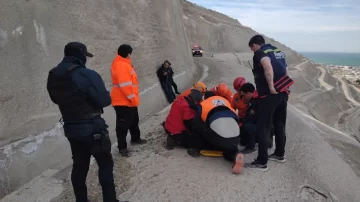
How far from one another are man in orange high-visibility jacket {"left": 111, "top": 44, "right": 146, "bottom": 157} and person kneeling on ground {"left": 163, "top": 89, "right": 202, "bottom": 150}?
71 centimetres

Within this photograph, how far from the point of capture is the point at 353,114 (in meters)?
24.6

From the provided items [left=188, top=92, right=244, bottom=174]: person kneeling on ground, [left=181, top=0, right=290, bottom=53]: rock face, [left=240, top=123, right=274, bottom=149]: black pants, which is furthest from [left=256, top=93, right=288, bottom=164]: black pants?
[left=181, top=0, right=290, bottom=53]: rock face

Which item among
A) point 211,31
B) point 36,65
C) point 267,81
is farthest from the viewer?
point 211,31

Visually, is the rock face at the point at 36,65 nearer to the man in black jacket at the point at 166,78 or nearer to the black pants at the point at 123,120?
the black pants at the point at 123,120

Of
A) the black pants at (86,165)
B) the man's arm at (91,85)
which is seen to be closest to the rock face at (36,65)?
the black pants at (86,165)

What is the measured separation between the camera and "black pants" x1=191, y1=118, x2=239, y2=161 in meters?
5.39

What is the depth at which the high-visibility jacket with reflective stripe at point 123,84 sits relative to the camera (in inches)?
219

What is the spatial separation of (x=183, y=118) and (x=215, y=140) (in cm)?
75

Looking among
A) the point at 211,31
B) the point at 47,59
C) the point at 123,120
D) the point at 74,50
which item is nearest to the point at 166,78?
the point at 123,120

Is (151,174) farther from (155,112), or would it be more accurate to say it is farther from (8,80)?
(155,112)

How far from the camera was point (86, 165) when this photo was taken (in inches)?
157

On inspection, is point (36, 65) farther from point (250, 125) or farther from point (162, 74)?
point (162, 74)

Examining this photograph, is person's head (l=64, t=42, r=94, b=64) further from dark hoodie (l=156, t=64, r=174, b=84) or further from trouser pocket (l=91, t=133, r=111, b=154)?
dark hoodie (l=156, t=64, r=174, b=84)

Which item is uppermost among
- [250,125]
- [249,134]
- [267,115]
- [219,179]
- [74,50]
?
[74,50]
